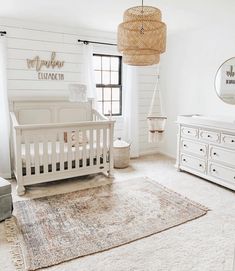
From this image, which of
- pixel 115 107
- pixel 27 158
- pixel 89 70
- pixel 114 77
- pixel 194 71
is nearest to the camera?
pixel 27 158

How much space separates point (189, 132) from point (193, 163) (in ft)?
1.53

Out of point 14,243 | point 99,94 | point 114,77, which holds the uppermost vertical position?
point 114,77

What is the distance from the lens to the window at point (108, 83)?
4.63 m

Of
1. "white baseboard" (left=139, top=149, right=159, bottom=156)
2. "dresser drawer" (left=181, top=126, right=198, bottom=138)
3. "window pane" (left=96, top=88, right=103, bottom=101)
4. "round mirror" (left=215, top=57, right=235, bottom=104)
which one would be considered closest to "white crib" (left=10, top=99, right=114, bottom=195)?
"window pane" (left=96, top=88, right=103, bottom=101)

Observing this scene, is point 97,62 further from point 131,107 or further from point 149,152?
point 149,152

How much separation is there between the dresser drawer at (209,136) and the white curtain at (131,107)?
148 centimetres

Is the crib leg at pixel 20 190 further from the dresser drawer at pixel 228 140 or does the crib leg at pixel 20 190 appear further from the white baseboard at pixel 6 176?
the dresser drawer at pixel 228 140

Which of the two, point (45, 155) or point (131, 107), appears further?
point (131, 107)

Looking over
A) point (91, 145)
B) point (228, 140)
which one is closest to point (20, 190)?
point (91, 145)

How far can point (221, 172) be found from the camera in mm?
3434

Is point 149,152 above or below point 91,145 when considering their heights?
below

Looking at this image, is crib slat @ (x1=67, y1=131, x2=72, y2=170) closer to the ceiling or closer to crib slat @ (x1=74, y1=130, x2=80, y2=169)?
crib slat @ (x1=74, y1=130, x2=80, y2=169)

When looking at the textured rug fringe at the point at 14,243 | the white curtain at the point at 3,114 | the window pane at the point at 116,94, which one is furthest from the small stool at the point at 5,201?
the window pane at the point at 116,94

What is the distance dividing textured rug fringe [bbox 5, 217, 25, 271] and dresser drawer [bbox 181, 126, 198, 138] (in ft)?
8.64
